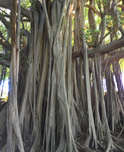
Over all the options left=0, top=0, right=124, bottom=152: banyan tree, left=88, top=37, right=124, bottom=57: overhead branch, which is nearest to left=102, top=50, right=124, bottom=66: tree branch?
left=0, top=0, right=124, bottom=152: banyan tree

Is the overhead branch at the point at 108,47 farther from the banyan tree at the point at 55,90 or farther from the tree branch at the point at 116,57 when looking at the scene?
the tree branch at the point at 116,57

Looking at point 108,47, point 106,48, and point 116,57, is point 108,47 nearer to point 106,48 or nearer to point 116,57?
point 106,48

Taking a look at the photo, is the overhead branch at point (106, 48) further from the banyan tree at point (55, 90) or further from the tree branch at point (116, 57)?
the tree branch at point (116, 57)

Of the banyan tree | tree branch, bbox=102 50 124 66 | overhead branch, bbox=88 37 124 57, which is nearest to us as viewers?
the banyan tree

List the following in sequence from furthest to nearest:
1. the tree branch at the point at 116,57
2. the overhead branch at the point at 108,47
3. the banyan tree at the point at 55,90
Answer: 1. the tree branch at the point at 116,57
2. the overhead branch at the point at 108,47
3. the banyan tree at the point at 55,90

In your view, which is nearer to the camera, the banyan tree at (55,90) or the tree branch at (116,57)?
the banyan tree at (55,90)

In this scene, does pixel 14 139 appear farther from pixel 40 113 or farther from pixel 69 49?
pixel 69 49

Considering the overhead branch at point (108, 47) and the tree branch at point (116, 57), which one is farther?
the tree branch at point (116, 57)

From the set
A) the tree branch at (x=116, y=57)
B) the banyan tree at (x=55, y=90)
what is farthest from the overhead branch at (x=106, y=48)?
the tree branch at (x=116, y=57)

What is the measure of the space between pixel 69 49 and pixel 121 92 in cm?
219

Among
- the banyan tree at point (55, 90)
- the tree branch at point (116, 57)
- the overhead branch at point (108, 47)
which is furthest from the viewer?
the tree branch at point (116, 57)

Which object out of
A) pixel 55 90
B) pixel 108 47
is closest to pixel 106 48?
pixel 108 47

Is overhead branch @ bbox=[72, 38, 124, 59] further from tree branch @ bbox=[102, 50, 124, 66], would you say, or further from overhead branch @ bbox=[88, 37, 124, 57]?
tree branch @ bbox=[102, 50, 124, 66]

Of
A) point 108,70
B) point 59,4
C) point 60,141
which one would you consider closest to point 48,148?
point 60,141
